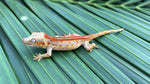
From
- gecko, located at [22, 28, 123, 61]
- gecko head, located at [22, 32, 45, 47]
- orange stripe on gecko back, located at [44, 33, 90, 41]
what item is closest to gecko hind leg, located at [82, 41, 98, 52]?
gecko, located at [22, 28, 123, 61]

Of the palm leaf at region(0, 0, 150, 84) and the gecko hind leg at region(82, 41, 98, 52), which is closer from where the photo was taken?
the palm leaf at region(0, 0, 150, 84)

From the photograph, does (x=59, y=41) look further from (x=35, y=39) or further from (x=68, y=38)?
(x=35, y=39)

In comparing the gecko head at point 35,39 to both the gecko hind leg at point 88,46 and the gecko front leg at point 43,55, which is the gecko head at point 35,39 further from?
the gecko hind leg at point 88,46

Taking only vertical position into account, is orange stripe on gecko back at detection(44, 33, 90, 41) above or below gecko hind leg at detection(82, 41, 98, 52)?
above

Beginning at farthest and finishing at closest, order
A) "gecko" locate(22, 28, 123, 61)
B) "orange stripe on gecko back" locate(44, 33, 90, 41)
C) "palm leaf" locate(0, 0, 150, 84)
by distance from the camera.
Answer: "orange stripe on gecko back" locate(44, 33, 90, 41) → "gecko" locate(22, 28, 123, 61) → "palm leaf" locate(0, 0, 150, 84)

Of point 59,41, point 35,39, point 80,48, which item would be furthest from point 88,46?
point 35,39

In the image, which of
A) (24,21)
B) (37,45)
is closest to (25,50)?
(37,45)

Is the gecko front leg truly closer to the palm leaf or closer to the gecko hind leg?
the palm leaf

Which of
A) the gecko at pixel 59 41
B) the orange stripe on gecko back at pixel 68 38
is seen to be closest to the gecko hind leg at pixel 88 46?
the gecko at pixel 59 41
